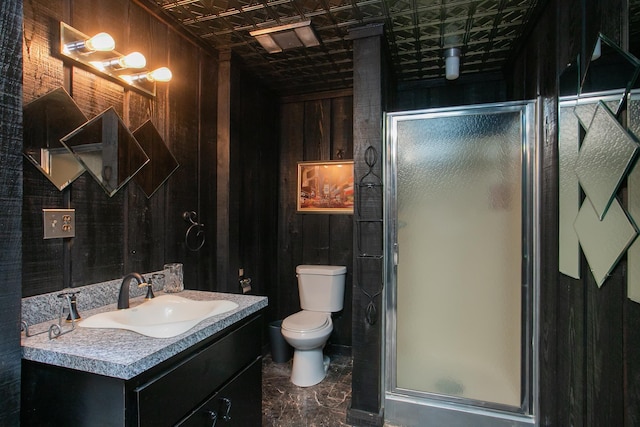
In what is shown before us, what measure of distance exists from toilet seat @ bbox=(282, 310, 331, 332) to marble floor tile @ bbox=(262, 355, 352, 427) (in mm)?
441

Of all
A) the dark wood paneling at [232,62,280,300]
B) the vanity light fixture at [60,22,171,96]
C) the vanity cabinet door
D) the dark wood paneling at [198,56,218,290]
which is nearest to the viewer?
the vanity cabinet door

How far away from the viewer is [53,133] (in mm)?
1259

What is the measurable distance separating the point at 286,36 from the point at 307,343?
2.09m

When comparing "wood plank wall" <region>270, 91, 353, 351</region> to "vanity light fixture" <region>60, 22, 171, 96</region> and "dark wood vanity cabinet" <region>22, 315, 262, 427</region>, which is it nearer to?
"vanity light fixture" <region>60, 22, 171, 96</region>

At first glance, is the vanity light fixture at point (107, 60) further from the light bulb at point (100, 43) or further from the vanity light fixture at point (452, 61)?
the vanity light fixture at point (452, 61)

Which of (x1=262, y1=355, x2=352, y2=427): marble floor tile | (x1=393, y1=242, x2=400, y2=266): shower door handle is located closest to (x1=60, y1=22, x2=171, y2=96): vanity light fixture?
(x1=393, y1=242, x2=400, y2=266): shower door handle

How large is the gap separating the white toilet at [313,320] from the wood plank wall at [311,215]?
218 mm

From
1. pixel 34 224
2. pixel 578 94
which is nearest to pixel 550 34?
pixel 578 94

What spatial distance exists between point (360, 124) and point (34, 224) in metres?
1.66

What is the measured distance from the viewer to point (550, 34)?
1.61m

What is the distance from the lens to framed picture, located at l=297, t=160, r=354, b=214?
2859 millimetres

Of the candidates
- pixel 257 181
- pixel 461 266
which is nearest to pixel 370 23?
pixel 257 181

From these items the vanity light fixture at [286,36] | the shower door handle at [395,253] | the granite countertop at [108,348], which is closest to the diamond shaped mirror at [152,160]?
the granite countertop at [108,348]

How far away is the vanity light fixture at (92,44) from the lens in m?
1.30
